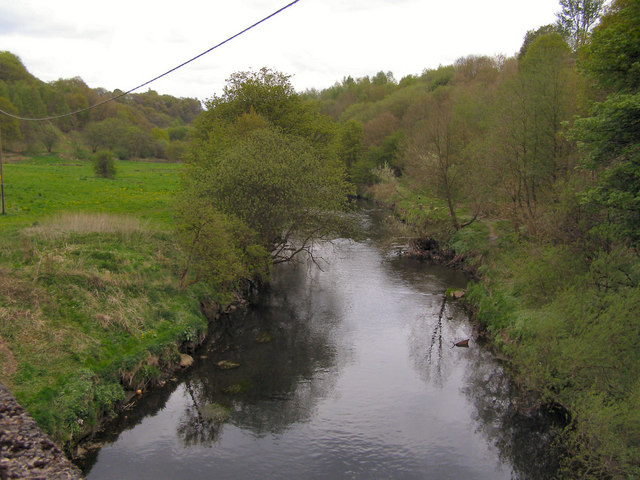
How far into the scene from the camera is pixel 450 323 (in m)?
21.8

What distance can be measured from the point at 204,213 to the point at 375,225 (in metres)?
24.8

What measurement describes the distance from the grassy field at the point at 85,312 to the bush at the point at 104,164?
76.1 ft

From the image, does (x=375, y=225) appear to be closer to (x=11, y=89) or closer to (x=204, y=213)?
(x=204, y=213)

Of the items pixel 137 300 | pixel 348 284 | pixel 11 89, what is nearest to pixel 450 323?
pixel 348 284

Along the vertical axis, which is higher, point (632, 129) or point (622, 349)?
point (632, 129)

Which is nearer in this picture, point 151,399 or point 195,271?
point 151,399

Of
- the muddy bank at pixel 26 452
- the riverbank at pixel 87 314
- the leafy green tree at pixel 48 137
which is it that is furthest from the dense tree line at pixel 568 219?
the leafy green tree at pixel 48 137

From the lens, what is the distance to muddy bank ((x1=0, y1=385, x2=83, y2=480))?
8.80 meters

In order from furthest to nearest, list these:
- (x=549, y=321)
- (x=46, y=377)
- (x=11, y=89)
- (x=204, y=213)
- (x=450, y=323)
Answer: (x=11, y=89), (x=450, y=323), (x=204, y=213), (x=549, y=321), (x=46, y=377)

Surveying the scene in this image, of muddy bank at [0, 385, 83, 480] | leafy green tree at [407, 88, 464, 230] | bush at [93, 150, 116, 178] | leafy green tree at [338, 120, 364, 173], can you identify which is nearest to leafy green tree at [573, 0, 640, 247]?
muddy bank at [0, 385, 83, 480]

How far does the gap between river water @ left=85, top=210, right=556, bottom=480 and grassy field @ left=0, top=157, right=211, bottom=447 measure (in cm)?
121

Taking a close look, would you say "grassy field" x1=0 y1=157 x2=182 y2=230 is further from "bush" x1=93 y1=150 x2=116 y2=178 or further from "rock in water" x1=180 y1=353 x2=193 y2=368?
"rock in water" x1=180 y1=353 x2=193 y2=368

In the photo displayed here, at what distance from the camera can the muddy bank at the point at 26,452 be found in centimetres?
880

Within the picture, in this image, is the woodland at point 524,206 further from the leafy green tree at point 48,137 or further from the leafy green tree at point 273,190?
the leafy green tree at point 48,137
